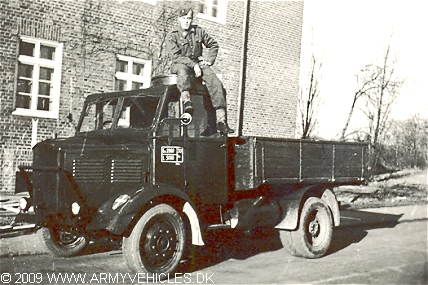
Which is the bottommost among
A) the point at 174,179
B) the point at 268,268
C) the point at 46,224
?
the point at 268,268

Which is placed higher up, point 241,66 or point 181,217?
point 241,66

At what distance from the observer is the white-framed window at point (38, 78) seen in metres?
10.2

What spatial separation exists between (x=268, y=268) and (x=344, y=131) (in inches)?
193

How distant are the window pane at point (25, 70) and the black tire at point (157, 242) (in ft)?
20.2

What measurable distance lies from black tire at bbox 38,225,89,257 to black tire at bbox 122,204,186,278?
140 centimetres

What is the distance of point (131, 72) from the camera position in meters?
11.9

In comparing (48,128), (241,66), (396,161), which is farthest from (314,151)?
(241,66)

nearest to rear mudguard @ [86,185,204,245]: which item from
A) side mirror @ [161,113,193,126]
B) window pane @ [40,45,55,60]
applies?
side mirror @ [161,113,193,126]

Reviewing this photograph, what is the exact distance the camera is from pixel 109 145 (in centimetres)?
563

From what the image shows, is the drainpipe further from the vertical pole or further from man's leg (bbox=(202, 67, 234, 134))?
man's leg (bbox=(202, 67, 234, 134))

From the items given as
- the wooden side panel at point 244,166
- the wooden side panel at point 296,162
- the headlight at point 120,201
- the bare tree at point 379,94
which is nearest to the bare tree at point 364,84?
the bare tree at point 379,94

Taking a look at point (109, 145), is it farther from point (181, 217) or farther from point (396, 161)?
point (396, 161)

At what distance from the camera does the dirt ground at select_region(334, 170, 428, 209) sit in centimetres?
1492

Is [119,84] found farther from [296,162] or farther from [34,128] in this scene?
[296,162]
